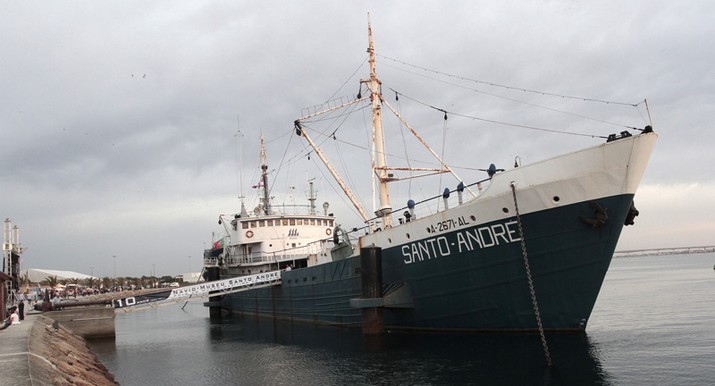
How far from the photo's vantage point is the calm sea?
1436 centimetres

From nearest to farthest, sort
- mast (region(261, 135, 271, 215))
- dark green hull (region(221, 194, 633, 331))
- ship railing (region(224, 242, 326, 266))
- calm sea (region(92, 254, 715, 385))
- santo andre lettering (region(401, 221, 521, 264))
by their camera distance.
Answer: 1. calm sea (region(92, 254, 715, 385))
2. dark green hull (region(221, 194, 633, 331))
3. santo andre lettering (region(401, 221, 521, 264))
4. ship railing (region(224, 242, 326, 266))
5. mast (region(261, 135, 271, 215))

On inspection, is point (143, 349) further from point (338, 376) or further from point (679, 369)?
point (679, 369)

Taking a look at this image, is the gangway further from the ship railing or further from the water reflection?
the water reflection

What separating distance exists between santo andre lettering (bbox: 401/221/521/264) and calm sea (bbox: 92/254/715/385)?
3.08 metres

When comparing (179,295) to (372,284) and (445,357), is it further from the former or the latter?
(445,357)

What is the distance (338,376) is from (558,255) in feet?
25.3

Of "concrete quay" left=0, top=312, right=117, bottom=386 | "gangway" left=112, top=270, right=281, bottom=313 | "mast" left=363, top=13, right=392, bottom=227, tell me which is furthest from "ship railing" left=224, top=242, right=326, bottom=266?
"concrete quay" left=0, top=312, right=117, bottom=386

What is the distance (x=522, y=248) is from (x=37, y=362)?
1329 cm

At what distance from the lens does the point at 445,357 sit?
17.1 m

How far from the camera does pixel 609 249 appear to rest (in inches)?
658

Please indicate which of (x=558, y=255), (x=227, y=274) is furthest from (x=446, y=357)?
(x=227, y=274)

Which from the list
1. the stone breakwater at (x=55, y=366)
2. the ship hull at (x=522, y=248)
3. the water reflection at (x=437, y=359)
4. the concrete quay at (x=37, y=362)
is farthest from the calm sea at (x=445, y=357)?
the concrete quay at (x=37, y=362)

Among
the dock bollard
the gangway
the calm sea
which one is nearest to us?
the calm sea

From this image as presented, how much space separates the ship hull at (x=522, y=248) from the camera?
16.3 m
